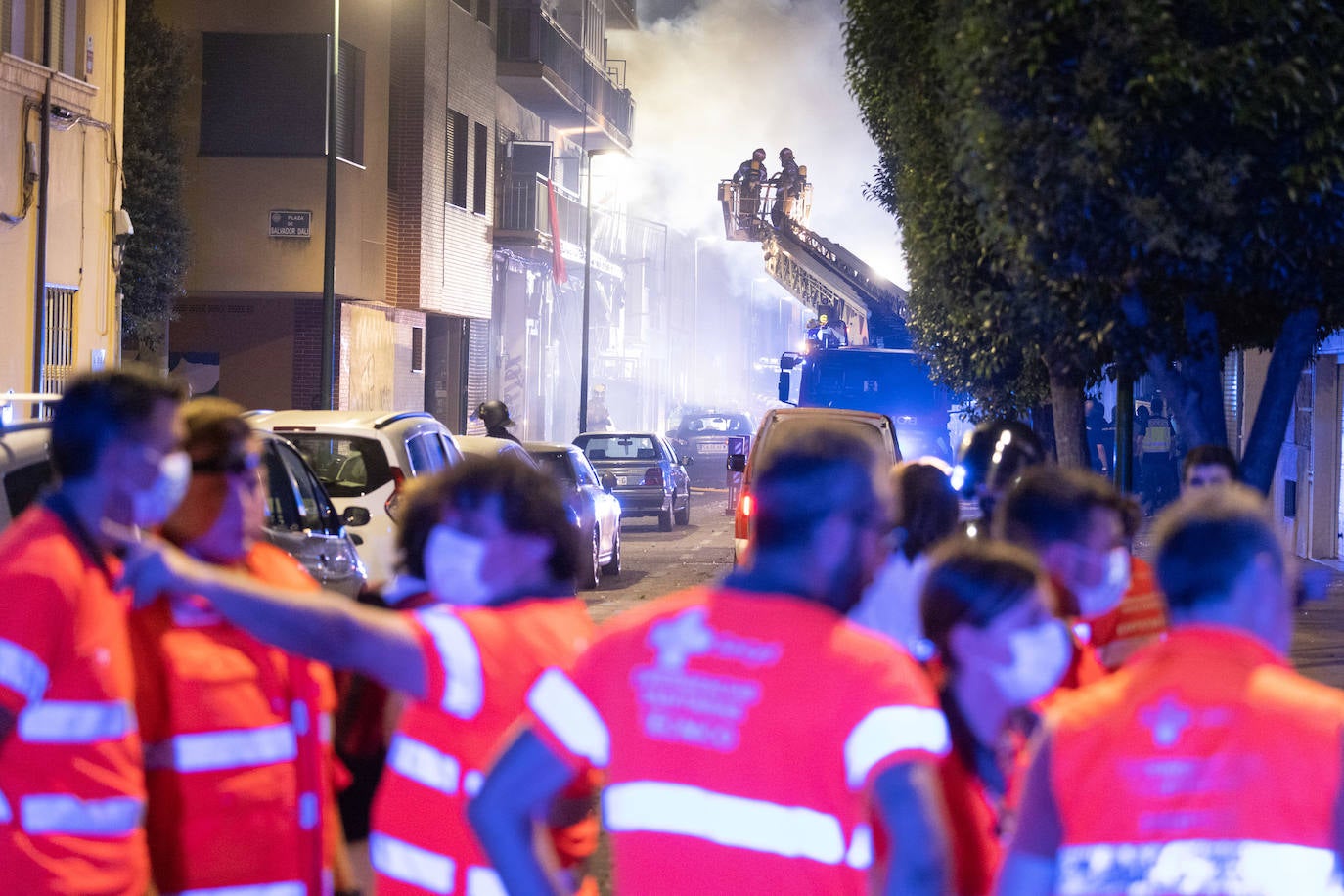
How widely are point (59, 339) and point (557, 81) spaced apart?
2023 centimetres

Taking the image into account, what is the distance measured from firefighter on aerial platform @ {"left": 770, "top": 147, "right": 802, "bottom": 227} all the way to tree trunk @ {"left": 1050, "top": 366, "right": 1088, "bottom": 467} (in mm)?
20544

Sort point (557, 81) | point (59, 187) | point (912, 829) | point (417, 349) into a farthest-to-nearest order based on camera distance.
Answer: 1. point (557, 81)
2. point (417, 349)
3. point (59, 187)
4. point (912, 829)

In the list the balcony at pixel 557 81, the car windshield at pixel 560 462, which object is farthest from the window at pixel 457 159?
the car windshield at pixel 560 462

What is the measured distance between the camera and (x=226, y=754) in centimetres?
328

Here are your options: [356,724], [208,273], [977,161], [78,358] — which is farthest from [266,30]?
[356,724]

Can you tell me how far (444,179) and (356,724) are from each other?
28.9 m

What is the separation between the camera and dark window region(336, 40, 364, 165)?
2781 centimetres

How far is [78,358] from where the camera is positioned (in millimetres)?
19359

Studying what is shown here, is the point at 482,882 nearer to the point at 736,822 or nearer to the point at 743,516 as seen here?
the point at 736,822

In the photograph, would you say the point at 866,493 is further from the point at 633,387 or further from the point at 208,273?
the point at 633,387

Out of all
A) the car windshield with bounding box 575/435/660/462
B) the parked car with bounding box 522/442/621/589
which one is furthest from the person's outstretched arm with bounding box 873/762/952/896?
the car windshield with bounding box 575/435/660/462

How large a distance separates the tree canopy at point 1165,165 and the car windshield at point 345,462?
173 inches


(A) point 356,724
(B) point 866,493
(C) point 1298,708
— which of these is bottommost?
(A) point 356,724

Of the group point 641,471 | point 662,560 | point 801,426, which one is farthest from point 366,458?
point 641,471
